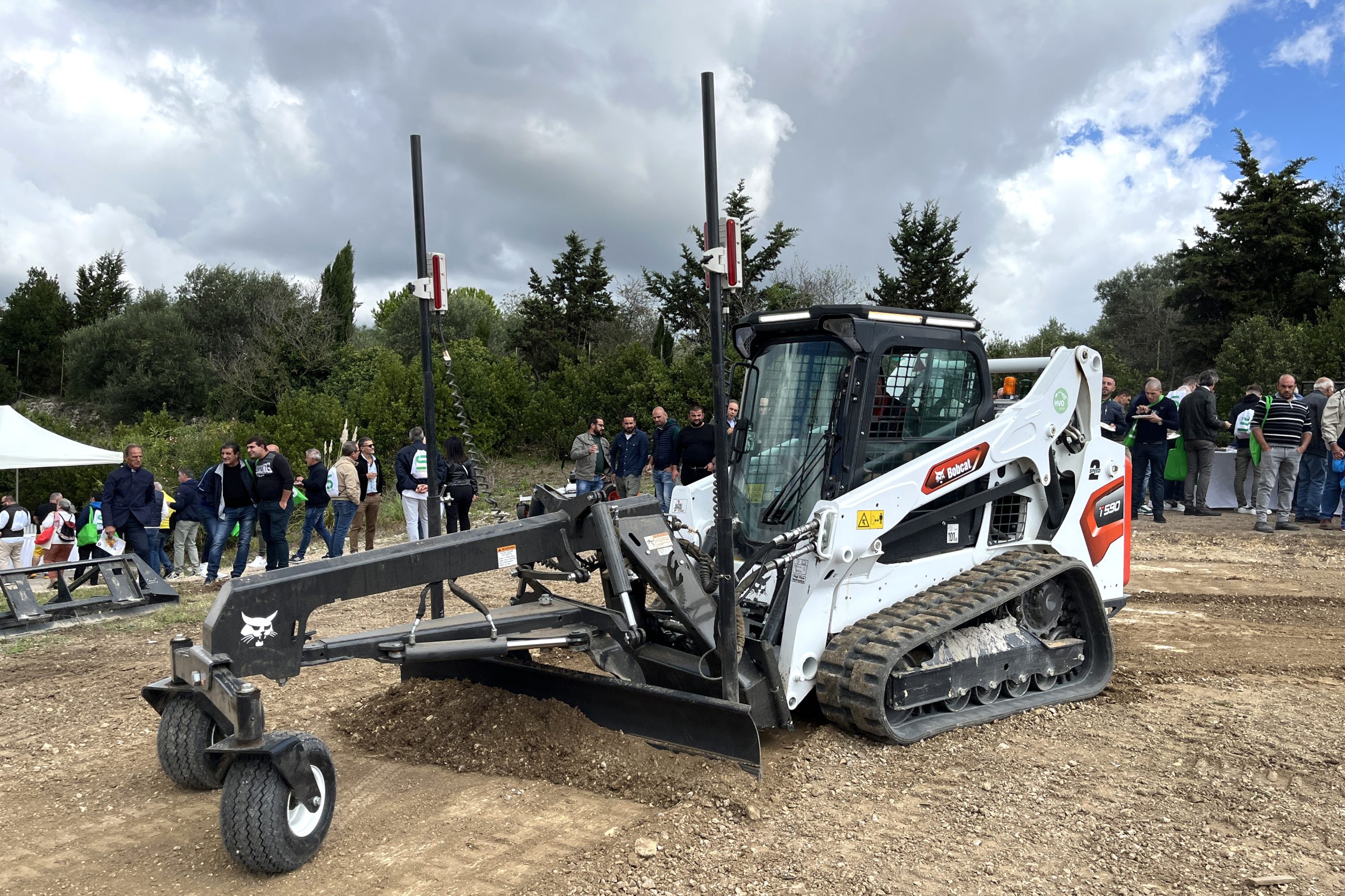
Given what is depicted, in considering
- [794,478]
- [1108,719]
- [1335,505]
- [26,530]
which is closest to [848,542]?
[794,478]

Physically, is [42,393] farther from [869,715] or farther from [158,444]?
[869,715]

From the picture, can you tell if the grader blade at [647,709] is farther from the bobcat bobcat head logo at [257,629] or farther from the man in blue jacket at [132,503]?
the man in blue jacket at [132,503]

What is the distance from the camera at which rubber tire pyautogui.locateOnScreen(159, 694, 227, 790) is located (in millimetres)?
4750

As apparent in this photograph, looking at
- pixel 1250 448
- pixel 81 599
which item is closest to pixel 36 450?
pixel 81 599

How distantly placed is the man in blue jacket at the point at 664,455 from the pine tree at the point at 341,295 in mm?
27640

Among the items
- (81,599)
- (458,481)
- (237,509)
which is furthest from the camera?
(458,481)

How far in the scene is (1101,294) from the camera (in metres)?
53.3

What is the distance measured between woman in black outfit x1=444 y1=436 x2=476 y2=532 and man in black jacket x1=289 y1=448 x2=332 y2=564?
1646 mm

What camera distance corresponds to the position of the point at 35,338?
51781 millimetres

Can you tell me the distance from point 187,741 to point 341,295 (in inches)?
1491

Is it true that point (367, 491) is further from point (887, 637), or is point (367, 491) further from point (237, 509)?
point (887, 637)

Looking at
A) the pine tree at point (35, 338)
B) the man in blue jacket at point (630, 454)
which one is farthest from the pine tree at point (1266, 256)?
the pine tree at point (35, 338)

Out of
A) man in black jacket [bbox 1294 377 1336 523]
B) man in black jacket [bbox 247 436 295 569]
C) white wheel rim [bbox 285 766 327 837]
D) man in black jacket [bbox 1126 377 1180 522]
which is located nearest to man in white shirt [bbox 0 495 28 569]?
man in black jacket [bbox 247 436 295 569]

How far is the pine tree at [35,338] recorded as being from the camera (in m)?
51.2
